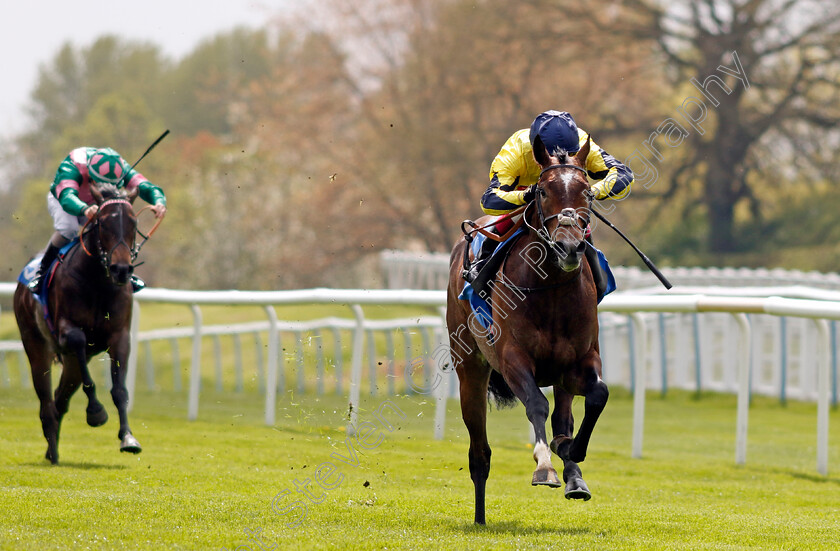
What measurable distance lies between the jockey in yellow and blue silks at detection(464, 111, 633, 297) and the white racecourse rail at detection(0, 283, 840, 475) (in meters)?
2.27

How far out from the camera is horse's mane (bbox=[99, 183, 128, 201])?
6.92 m

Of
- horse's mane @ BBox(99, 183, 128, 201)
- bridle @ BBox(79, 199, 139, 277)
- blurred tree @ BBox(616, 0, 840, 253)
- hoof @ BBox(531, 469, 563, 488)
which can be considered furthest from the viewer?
blurred tree @ BBox(616, 0, 840, 253)

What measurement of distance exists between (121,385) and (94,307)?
534 millimetres

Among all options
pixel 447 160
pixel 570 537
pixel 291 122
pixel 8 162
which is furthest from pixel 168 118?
pixel 570 537

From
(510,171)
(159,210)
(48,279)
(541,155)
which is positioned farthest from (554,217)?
(48,279)

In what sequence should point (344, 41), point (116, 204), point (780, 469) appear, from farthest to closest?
point (344, 41) → point (780, 469) → point (116, 204)

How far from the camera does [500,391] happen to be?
5594 millimetres

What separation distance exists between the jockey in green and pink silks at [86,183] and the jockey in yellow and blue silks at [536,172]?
2.56m

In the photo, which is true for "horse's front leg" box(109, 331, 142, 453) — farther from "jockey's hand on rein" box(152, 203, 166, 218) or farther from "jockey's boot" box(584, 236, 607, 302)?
"jockey's boot" box(584, 236, 607, 302)

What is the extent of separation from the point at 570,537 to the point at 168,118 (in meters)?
45.5

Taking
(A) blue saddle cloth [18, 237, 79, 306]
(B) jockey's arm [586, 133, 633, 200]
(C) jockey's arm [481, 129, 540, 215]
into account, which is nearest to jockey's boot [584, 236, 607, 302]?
(B) jockey's arm [586, 133, 633, 200]

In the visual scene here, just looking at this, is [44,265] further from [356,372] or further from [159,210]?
[356,372]

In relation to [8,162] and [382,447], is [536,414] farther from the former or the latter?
[8,162]

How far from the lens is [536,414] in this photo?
15.0ft
